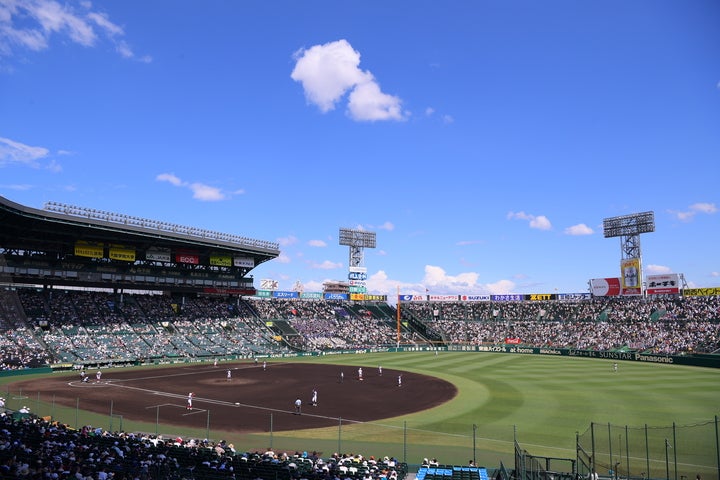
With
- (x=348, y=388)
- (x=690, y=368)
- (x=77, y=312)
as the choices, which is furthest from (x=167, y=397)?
A: (x=690, y=368)

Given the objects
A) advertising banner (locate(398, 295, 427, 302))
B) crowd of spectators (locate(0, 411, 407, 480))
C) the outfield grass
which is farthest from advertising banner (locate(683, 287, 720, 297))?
crowd of spectators (locate(0, 411, 407, 480))

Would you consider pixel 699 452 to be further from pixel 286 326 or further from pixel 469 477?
pixel 286 326

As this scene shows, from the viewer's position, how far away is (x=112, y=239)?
6750 cm

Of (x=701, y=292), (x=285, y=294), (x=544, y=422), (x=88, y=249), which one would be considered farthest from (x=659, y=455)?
(x=285, y=294)

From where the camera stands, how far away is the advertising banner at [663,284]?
7981 centimetres

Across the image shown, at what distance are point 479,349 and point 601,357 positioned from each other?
21180 mm

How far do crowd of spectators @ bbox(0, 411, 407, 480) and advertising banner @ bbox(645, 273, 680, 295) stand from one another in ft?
257

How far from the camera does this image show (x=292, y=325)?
88625 millimetres

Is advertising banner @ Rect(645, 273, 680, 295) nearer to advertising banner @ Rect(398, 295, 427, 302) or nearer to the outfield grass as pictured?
the outfield grass

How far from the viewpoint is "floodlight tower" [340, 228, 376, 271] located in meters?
118

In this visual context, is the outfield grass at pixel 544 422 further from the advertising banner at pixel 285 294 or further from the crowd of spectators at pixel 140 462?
the advertising banner at pixel 285 294

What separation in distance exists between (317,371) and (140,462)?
139 feet

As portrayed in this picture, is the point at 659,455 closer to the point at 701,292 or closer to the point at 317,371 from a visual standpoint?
the point at 317,371

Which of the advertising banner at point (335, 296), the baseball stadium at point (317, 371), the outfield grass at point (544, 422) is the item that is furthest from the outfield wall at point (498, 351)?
the advertising banner at point (335, 296)
